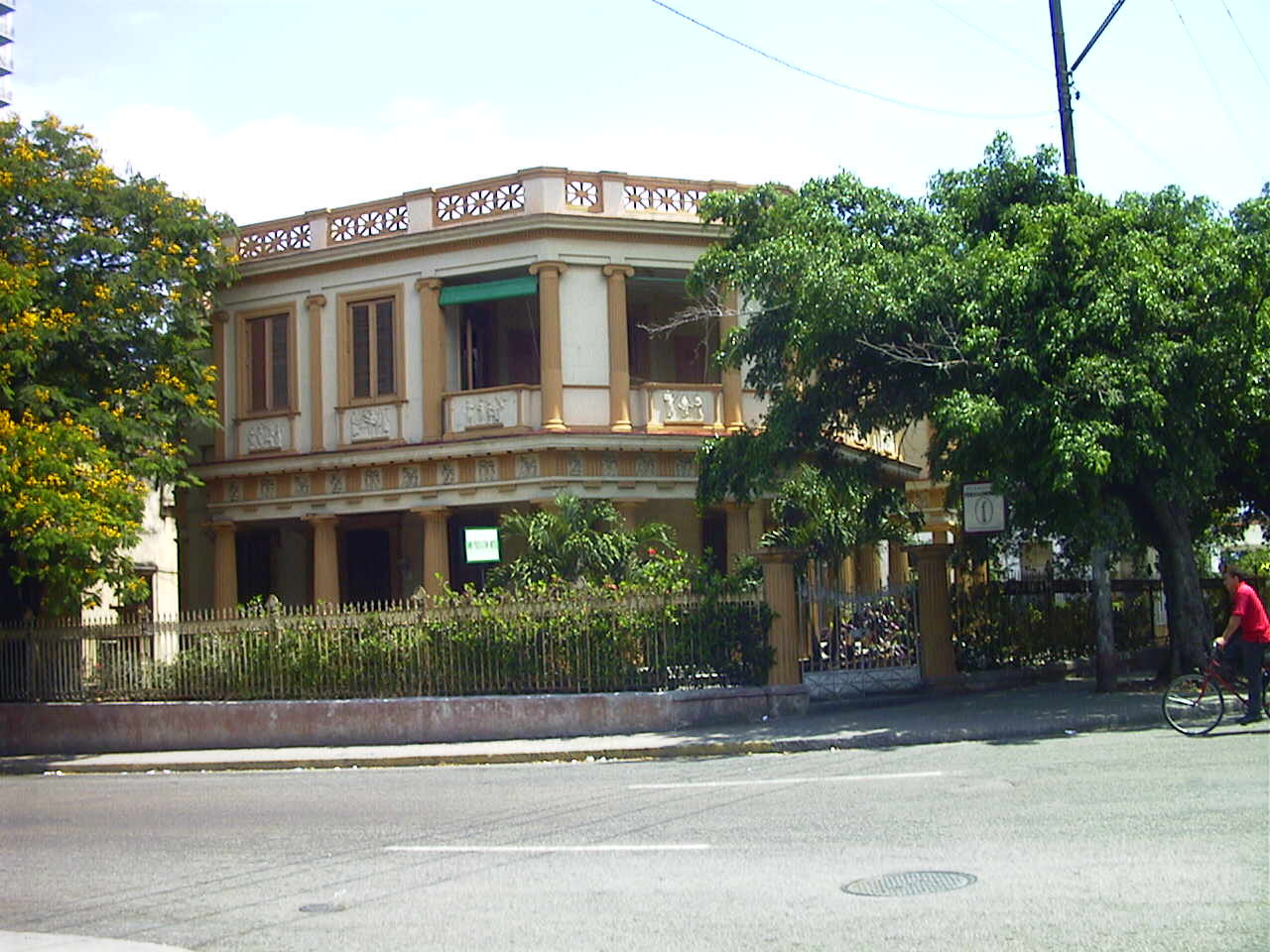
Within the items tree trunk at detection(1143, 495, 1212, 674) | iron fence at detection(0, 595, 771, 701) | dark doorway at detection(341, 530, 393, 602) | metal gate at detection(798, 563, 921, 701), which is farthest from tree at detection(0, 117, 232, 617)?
tree trunk at detection(1143, 495, 1212, 674)

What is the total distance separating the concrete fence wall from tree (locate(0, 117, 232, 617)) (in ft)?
5.98

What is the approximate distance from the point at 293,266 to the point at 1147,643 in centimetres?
1721

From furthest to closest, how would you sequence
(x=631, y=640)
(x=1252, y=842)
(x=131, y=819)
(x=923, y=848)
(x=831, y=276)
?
(x=631, y=640) < (x=831, y=276) < (x=131, y=819) < (x=923, y=848) < (x=1252, y=842)

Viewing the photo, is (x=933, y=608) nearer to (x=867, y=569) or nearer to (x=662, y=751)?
(x=662, y=751)

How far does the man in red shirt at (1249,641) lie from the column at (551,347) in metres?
12.0

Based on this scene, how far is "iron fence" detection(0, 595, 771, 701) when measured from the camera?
1838cm

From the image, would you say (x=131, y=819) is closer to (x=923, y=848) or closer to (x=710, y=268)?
(x=923, y=848)

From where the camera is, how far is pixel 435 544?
2519cm

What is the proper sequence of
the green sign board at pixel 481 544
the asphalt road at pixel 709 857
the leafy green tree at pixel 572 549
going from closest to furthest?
the asphalt road at pixel 709 857 < the green sign board at pixel 481 544 < the leafy green tree at pixel 572 549

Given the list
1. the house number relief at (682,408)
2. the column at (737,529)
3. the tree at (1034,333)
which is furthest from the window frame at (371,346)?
the tree at (1034,333)

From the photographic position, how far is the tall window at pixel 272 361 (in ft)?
87.3

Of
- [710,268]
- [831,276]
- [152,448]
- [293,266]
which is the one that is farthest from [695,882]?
[293,266]

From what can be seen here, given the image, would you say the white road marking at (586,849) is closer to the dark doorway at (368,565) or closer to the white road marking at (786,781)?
the white road marking at (786,781)

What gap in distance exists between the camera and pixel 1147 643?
86.3 feet
